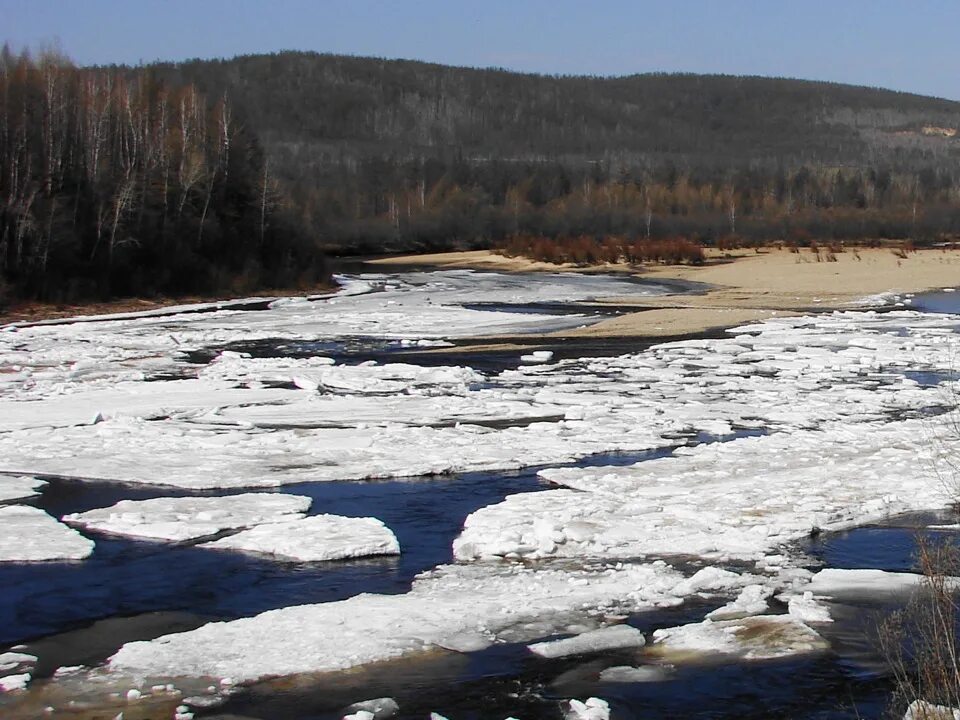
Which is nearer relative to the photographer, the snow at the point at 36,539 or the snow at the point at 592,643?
the snow at the point at 592,643

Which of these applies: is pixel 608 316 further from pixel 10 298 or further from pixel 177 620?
pixel 177 620

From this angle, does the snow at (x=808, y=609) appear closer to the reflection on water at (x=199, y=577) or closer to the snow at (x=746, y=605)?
the snow at (x=746, y=605)

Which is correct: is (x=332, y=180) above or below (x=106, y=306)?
above

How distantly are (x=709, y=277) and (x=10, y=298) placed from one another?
3496 cm

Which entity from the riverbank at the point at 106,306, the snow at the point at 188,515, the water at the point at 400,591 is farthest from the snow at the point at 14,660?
A: the riverbank at the point at 106,306

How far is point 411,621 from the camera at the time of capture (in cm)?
949

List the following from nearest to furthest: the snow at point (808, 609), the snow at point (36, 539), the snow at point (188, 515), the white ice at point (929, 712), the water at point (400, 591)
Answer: the white ice at point (929, 712), the water at point (400, 591), the snow at point (808, 609), the snow at point (36, 539), the snow at point (188, 515)

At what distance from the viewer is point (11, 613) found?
981 centimetres

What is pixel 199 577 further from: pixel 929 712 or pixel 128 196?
pixel 128 196

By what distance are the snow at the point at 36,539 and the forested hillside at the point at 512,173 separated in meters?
71.7

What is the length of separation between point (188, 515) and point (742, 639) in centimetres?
633

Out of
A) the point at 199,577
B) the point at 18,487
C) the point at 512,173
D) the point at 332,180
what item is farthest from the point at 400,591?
the point at 512,173

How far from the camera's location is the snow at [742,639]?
29.0 feet

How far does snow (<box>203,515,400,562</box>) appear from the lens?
37.6 feet
